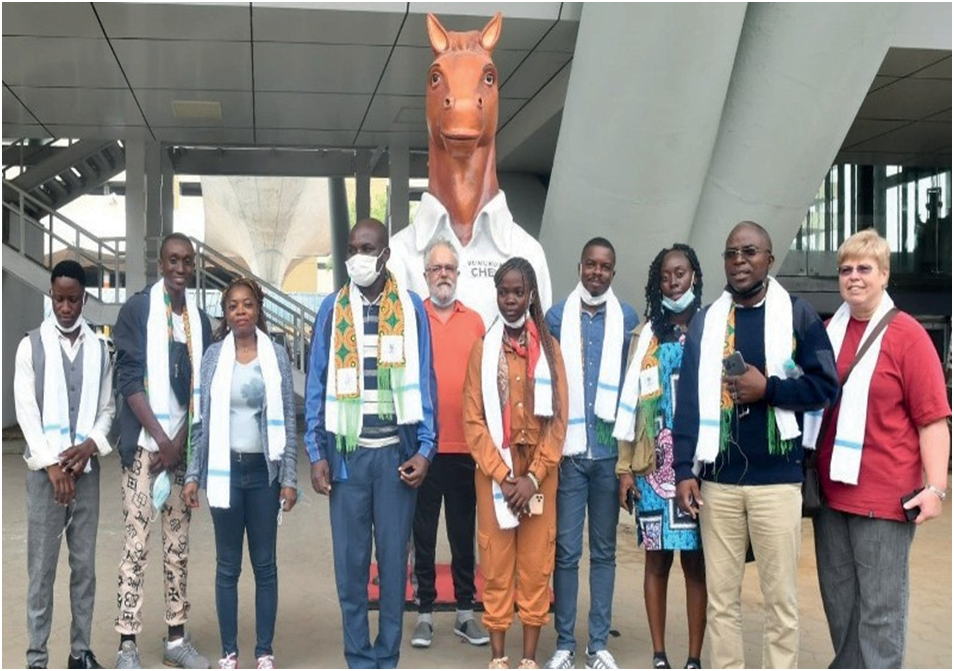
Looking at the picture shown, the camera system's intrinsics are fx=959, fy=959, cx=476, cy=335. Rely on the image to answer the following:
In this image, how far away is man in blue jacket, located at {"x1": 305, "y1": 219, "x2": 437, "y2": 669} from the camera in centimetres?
397

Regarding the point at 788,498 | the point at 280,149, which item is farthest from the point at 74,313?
the point at 280,149

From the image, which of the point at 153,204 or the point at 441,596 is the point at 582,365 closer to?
the point at 441,596

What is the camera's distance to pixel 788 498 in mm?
3529

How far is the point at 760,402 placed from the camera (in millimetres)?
3588

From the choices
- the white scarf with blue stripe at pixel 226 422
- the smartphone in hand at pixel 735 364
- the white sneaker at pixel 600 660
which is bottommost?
the white sneaker at pixel 600 660

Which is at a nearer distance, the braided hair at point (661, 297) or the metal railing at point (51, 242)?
the braided hair at point (661, 297)

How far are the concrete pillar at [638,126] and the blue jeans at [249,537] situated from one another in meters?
3.30

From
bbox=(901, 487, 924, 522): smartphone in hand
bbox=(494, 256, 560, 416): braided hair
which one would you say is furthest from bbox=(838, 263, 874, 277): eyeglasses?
bbox=(494, 256, 560, 416): braided hair

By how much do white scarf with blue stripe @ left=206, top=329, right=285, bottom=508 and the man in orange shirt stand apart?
817 millimetres

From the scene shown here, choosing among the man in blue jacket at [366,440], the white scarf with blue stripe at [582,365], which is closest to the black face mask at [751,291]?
the white scarf with blue stripe at [582,365]

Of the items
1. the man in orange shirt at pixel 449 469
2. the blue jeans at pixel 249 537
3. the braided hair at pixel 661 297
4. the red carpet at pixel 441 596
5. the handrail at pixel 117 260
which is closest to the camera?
the blue jeans at pixel 249 537

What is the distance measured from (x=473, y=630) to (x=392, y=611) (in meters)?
0.82

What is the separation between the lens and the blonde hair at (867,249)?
357cm

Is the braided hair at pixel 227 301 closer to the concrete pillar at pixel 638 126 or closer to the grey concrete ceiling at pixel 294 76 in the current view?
the concrete pillar at pixel 638 126
